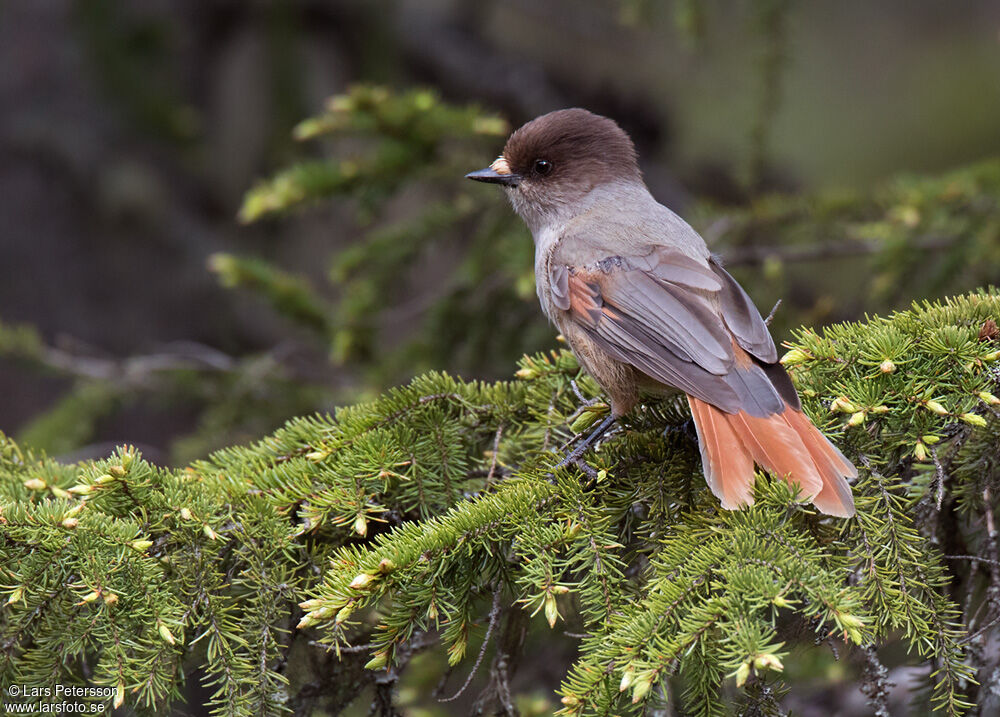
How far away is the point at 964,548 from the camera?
1.95m

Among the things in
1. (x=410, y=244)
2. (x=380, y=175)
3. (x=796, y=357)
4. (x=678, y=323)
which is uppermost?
(x=380, y=175)

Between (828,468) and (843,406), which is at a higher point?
(843,406)

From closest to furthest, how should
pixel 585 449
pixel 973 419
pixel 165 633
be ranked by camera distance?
1. pixel 165 633
2. pixel 973 419
3. pixel 585 449

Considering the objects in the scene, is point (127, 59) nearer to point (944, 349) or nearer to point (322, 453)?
point (322, 453)

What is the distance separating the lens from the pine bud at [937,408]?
1.76 meters

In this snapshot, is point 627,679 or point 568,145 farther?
point 568,145

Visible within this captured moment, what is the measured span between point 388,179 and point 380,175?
48 millimetres

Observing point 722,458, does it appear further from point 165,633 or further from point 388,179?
point 388,179

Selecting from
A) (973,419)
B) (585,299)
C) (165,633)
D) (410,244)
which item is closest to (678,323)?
(585,299)

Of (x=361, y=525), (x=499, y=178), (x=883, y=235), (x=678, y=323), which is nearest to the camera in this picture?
(x=361, y=525)

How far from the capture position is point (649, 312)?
2311 millimetres

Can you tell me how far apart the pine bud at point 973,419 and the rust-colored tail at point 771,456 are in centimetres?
23

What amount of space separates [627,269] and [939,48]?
4.66 m

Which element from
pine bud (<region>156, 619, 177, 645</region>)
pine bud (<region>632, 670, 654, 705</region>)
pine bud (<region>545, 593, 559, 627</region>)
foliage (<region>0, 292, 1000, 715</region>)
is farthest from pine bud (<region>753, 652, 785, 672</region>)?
pine bud (<region>156, 619, 177, 645</region>)
